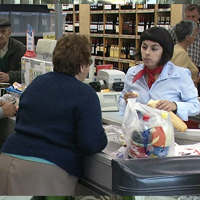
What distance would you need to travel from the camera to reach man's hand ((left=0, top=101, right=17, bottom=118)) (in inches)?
124

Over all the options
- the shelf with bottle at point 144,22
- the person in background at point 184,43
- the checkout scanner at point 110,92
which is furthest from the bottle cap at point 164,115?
the shelf with bottle at point 144,22

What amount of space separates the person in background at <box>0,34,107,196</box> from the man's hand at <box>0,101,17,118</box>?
32.5 inches

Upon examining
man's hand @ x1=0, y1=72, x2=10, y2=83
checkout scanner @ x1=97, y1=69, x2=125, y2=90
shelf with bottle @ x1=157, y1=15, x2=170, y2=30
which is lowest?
man's hand @ x1=0, y1=72, x2=10, y2=83

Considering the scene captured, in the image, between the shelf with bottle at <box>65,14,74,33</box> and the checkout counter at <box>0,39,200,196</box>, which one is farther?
the shelf with bottle at <box>65,14,74,33</box>

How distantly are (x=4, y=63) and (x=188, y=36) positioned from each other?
201 cm

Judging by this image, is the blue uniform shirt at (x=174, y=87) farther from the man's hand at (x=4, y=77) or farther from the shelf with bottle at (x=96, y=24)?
the shelf with bottle at (x=96, y=24)

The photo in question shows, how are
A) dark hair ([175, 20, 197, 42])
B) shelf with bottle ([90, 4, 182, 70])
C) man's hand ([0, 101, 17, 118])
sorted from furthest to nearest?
shelf with bottle ([90, 4, 182, 70]), dark hair ([175, 20, 197, 42]), man's hand ([0, 101, 17, 118])

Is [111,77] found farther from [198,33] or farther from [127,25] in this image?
[127,25]

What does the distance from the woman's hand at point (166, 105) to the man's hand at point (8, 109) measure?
4.28 feet

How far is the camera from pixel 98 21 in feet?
30.4

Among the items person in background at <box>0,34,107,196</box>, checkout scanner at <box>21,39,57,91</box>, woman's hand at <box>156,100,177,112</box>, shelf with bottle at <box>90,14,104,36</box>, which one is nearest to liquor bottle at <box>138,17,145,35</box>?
shelf with bottle at <box>90,14,104,36</box>

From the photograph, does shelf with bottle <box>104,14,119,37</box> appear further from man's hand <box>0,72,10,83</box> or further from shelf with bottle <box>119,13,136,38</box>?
man's hand <box>0,72,10,83</box>

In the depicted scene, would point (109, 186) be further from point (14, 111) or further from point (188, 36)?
point (188, 36)

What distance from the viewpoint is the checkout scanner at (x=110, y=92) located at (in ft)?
11.3
